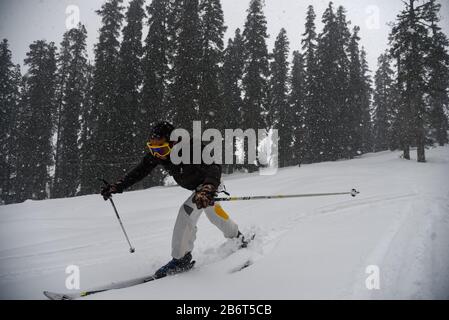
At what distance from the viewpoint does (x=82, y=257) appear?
546 cm

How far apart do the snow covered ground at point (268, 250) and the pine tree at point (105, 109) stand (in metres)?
12.3

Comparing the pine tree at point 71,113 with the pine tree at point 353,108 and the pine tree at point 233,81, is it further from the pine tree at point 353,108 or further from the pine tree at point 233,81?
the pine tree at point 353,108

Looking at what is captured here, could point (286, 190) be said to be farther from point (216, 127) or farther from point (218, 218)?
point (216, 127)

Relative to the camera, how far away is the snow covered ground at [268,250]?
3.43m

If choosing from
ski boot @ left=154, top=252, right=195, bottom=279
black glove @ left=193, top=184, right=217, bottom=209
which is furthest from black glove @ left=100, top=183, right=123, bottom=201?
black glove @ left=193, top=184, right=217, bottom=209

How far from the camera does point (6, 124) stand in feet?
94.9

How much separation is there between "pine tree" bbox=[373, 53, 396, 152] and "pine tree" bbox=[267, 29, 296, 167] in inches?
639

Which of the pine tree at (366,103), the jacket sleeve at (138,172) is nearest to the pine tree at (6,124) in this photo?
the jacket sleeve at (138,172)

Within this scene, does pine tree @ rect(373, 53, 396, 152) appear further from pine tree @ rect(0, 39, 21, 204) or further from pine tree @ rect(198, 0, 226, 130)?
pine tree @ rect(0, 39, 21, 204)

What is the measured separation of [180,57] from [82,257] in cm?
1789

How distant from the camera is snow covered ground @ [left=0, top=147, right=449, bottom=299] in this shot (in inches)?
135

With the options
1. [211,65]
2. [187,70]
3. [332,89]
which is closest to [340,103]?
[332,89]

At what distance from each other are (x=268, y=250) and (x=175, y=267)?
1516mm
